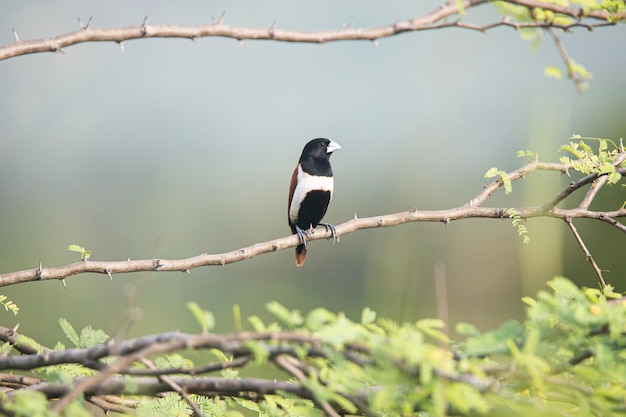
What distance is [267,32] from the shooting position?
3254 millimetres

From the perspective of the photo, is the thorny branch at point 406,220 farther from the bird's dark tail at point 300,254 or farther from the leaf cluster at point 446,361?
the bird's dark tail at point 300,254

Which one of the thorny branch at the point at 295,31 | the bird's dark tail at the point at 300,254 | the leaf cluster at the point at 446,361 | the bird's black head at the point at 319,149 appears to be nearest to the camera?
the leaf cluster at the point at 446,361

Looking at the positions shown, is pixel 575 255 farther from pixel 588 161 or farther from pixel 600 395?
pixel 600 395

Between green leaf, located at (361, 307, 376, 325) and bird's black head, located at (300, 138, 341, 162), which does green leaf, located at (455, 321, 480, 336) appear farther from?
bird's black head, located at (300, 138, 341, 162)

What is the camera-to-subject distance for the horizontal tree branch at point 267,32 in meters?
3.18

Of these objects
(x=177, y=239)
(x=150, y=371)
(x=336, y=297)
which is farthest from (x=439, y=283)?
(x=177, y=239)

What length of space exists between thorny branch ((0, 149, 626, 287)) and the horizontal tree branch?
73 centimetres

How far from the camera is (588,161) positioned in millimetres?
3389

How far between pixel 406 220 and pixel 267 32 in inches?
45.6

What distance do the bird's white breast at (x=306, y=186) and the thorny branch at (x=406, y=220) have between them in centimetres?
251

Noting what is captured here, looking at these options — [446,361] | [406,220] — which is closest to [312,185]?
[406,220]

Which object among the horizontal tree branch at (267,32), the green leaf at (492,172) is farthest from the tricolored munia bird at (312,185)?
the horizontal tree branch at (267,32)

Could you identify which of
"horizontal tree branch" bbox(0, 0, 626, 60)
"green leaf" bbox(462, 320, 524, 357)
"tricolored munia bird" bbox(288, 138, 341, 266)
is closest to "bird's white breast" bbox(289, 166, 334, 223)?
"tricolored munia bird" bbox(288, 138, 341, 266)

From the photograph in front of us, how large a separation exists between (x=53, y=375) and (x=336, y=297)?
2622 cm
